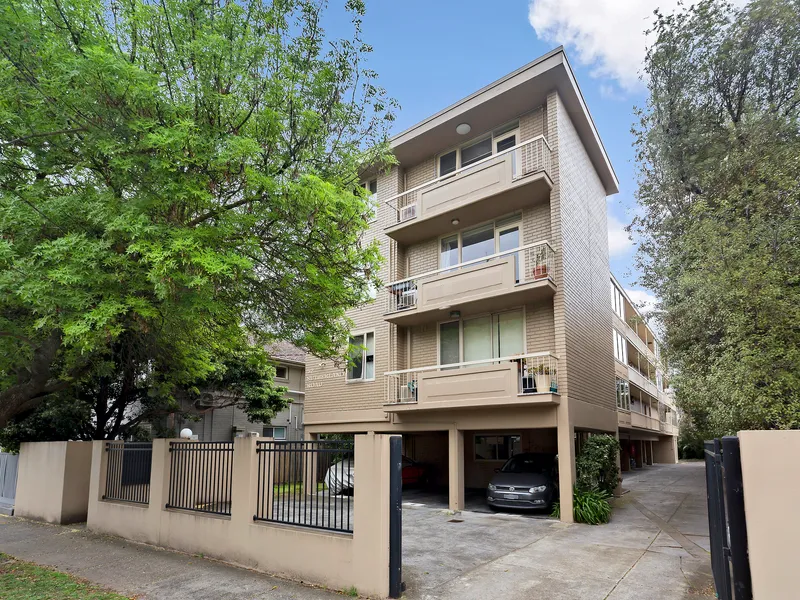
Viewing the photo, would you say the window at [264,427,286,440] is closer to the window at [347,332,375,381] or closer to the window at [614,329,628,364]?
the window at [347,332,375,381]

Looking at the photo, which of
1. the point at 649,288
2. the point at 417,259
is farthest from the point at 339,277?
the point at 649,288

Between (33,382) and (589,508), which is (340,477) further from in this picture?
(589,508)

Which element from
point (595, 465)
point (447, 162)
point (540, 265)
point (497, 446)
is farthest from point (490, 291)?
point (497, 446)

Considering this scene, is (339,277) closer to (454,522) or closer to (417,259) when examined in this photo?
(454,522)

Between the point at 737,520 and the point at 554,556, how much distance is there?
209 inches

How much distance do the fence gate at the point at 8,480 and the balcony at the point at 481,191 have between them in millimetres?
12691

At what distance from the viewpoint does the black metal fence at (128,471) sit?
10977 millimetres

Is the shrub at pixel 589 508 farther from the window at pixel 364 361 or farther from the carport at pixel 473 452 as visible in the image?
the window at pixel 364 361

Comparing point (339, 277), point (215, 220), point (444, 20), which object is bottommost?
point (339, 277)

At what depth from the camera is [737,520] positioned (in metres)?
4.36

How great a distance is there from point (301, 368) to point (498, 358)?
17467 millimetres

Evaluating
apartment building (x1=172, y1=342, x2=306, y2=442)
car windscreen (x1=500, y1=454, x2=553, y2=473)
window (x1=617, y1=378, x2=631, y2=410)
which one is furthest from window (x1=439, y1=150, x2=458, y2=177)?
window (x1=617, y1=378, x2=631, y2=410)

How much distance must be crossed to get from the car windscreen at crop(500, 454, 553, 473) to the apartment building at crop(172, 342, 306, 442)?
39.1ft

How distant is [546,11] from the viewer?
53.8 feet
